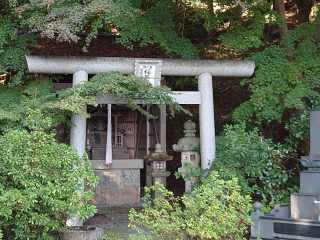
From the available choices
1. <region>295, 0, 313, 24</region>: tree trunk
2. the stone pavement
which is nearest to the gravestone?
the stone pavement

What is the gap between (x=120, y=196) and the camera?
995 cm

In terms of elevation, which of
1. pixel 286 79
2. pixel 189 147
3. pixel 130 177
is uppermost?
pixel 286 79

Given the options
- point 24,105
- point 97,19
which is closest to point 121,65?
point 97,19

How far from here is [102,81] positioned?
672 cm

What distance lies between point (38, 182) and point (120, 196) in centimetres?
518

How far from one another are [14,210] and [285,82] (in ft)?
17.7

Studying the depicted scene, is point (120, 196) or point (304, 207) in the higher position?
point (304, 207)

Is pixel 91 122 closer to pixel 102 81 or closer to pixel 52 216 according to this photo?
pixel 102 81

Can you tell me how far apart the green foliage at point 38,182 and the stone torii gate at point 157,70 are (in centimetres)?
197

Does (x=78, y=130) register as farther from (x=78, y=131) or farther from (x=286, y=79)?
(x=286, y=79)

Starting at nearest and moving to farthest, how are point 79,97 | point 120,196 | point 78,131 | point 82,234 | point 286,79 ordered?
point 82,234, point 79,97, point 78,131, point 286,79, point 120,196

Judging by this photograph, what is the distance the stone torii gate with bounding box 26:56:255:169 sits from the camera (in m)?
7.07

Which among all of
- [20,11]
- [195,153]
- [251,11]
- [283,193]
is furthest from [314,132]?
[20,11]

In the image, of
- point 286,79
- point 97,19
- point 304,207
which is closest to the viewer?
point 304,207
